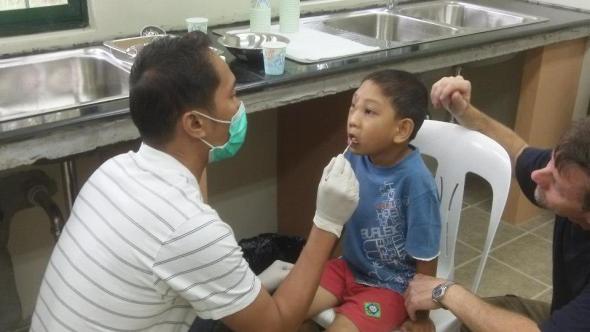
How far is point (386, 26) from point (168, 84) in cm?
175

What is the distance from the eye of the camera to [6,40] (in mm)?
1895

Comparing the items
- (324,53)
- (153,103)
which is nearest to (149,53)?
(153,103)

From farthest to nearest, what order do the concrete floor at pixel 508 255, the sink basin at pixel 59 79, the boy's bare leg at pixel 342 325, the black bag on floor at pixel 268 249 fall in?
the concrete floor at pixel 508 255 < the black bag on floor at pixel 268 249 < the sink basin at pixel 59 79 < the boy's bare leg at pixel 342 325

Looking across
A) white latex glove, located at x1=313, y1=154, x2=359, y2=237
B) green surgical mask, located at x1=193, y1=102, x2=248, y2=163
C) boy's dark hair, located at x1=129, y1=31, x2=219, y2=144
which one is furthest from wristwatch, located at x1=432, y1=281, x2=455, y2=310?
boy's dark hair, located at x1=129, y1=31, x2=219, y2=144

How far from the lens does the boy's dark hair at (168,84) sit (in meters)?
1.10

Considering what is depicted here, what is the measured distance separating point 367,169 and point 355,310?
0.34 m

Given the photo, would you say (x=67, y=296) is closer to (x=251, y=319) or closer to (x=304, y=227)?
(x=251, y=319)

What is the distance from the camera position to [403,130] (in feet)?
4.85

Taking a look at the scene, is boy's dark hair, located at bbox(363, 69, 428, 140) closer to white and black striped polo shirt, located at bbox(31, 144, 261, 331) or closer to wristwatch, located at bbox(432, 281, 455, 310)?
wristwatch, located at bbox(432, 281, 455, 310)

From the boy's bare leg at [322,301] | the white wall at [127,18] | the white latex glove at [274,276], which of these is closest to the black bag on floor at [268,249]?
the white latex glove at [274,276]

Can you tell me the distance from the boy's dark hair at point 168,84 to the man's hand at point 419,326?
70 centimetres

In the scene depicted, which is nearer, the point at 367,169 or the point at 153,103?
the point at 153,103

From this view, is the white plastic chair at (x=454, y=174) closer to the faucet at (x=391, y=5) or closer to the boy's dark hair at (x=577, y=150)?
the boy's dark hair at (x=577, y=150)

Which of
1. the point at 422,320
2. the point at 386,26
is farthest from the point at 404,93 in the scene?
the point at 386,26
